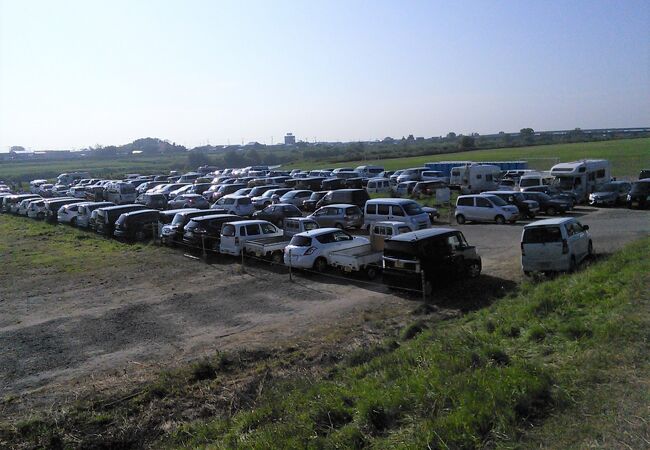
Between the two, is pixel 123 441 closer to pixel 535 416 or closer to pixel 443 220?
pixel 535 416

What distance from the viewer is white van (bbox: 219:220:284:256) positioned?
21984 mm

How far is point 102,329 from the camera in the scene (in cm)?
1411

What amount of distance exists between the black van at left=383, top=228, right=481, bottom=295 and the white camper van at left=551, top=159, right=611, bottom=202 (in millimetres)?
22579

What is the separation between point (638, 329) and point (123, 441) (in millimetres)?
7301

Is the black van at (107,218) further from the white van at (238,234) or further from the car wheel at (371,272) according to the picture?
the car wheel at (371,272)

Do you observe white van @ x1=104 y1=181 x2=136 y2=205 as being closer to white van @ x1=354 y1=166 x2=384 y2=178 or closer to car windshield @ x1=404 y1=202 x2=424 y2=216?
white van @ x1=354 y1=166 x2=384 y2=178

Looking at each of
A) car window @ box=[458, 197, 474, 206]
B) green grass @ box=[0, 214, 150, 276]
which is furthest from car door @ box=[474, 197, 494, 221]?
green grass @ box=[0, 214, 150, 276]

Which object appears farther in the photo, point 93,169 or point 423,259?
point 93,169

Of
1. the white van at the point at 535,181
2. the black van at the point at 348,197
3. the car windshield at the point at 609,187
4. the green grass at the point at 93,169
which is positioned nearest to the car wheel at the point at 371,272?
the black van at the point at 348,197

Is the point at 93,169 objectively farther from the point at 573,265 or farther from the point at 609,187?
the point at 573,265

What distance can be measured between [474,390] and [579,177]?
3292cm

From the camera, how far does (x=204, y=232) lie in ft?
78.2

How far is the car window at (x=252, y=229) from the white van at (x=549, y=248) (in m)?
10.4

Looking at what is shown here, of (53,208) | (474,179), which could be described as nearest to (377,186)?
(474,179)
